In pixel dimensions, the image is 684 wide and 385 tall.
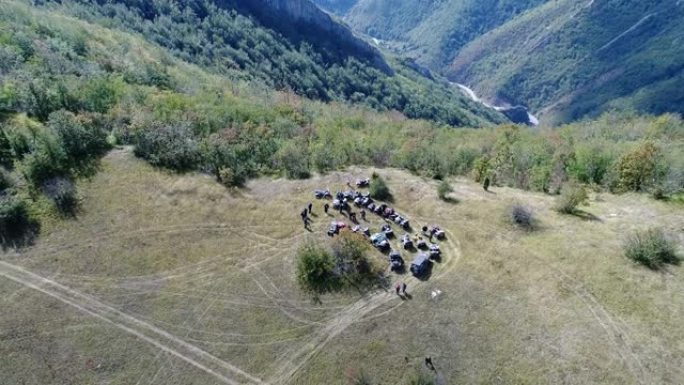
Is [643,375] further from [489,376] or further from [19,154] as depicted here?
[19,154]

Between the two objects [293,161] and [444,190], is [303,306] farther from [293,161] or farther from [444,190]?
[293,161]

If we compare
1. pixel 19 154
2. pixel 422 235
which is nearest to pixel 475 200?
pixel 422 235

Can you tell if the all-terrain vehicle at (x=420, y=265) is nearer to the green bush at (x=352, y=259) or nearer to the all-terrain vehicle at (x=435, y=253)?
the all-terrain vehicle at (x=435, y=253)

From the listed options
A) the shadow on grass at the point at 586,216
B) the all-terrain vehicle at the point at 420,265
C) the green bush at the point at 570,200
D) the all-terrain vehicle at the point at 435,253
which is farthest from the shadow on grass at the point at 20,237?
the shadow on grass at the point at 586,216

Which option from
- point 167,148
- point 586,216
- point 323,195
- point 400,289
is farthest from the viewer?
point 167,148

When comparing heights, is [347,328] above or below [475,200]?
below

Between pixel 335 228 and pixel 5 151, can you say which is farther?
pixel 5 151

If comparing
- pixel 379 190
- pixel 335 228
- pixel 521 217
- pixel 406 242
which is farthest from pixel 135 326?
pixel 521 217

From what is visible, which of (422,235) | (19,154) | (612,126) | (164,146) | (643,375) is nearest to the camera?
(643,375)
